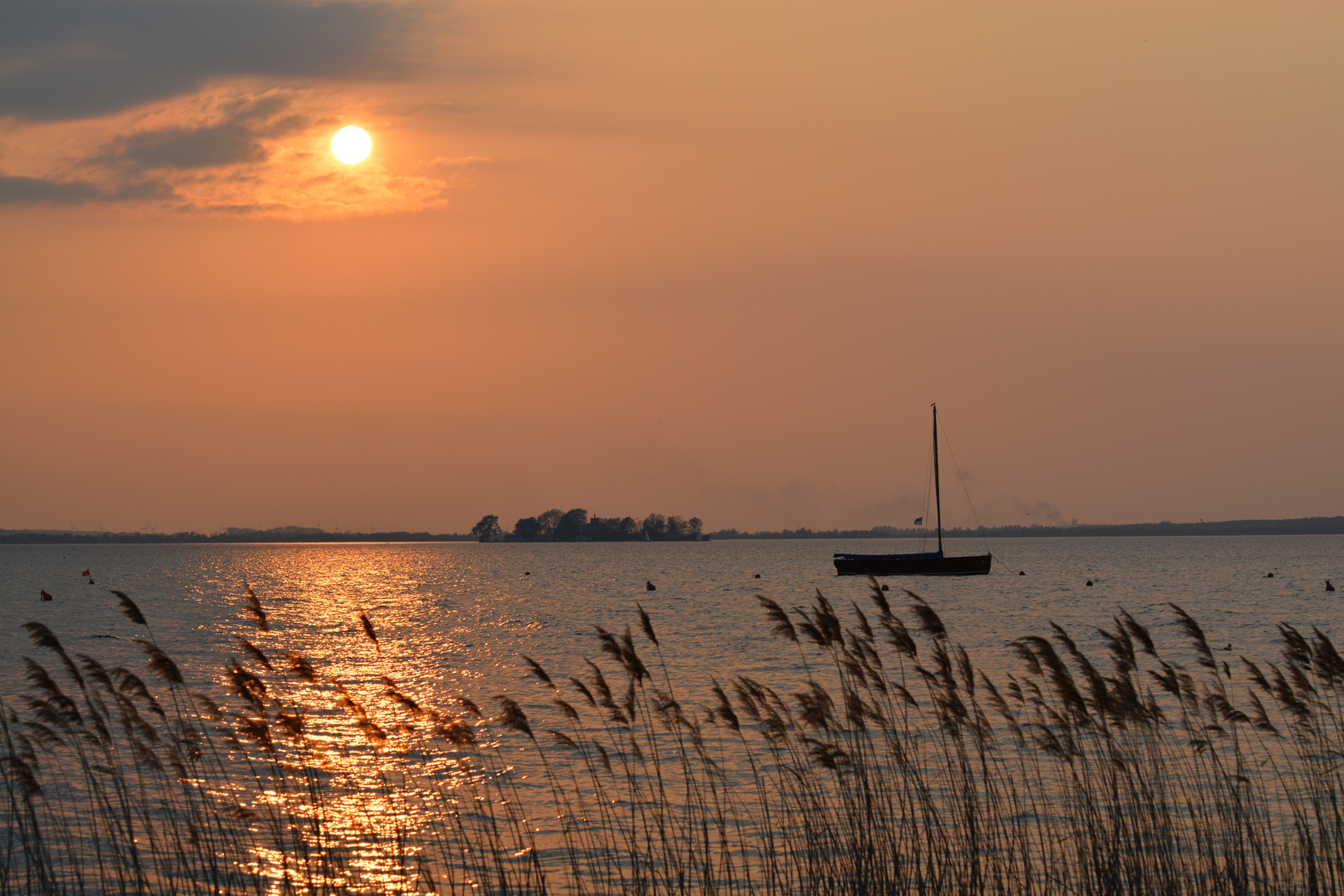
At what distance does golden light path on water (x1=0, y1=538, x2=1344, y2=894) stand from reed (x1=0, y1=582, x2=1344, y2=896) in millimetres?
175

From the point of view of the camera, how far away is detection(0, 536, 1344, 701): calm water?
47.6m

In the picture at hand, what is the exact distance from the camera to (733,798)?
1908 centimetres

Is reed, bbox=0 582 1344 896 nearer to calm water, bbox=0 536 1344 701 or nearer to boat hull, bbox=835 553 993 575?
calm water, bbox=0 536 1344 701

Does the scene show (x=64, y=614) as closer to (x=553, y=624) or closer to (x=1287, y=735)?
(x=553, y=624)

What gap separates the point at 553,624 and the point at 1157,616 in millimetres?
40686

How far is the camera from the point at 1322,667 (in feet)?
38.0

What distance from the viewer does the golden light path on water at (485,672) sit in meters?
12.4

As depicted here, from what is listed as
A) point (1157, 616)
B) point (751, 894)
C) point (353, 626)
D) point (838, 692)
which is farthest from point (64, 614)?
point (751, 894)

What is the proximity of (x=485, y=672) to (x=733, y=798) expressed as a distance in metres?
27.6

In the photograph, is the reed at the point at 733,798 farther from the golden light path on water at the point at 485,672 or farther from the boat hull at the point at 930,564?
the boat hull at the point at 930,564

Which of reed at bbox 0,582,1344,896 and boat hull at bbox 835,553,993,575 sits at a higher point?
reed at bbox 0,582,1344,896

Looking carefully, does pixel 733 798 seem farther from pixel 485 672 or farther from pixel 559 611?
pixel 559 611

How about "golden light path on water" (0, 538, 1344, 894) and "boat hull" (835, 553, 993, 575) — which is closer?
"golden light path on water" (0, 538, 1344, 894)

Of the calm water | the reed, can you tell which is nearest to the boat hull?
the calm water
